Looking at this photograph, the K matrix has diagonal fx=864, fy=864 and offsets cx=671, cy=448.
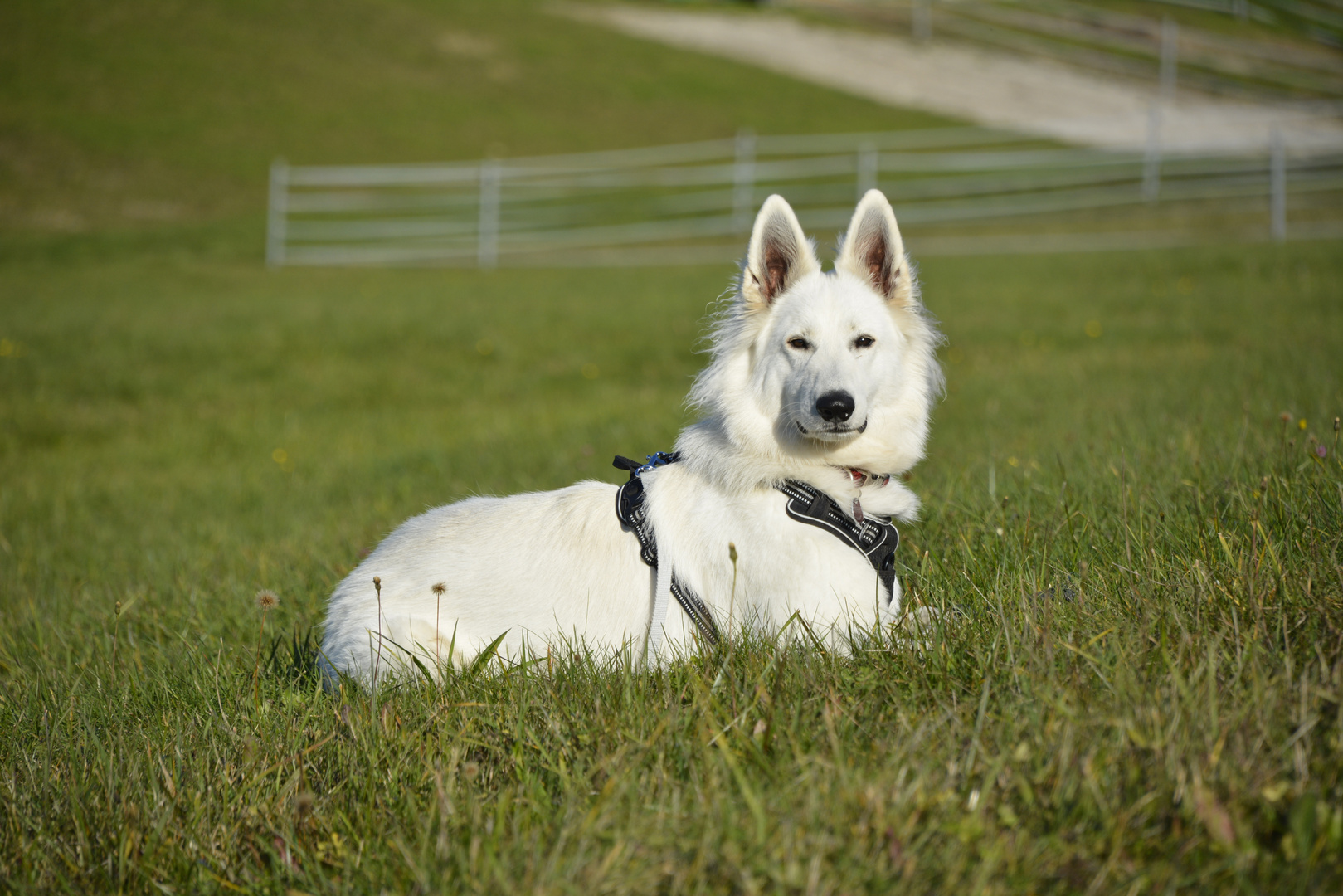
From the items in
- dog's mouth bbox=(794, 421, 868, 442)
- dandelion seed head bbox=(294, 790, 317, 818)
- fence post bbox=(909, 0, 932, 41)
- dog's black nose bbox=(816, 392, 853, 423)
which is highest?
fence post bbox=(909, 0, 932, 41)

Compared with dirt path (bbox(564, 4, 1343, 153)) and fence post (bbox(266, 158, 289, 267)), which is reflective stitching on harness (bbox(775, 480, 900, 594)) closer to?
fence post (bbox(266, 158, 289, 267))

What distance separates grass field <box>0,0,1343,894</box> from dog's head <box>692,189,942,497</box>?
601 millimetres

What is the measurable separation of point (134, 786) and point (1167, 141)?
35.6 meters

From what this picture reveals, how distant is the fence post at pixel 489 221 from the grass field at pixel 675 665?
33.9 feet

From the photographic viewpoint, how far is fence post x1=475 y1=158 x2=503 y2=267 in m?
22.3

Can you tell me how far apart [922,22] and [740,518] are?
5498 cm

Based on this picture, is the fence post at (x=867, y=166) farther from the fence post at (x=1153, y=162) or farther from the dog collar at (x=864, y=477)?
the dog collar at (x=864, y=477)

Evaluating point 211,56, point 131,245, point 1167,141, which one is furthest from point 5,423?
point 211,56

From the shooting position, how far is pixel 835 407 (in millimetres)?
Result: 2938

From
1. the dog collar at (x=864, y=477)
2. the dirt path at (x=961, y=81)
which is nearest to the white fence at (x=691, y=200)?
the dirt path at (x=961, y=81)

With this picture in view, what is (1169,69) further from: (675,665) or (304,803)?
(304,803)

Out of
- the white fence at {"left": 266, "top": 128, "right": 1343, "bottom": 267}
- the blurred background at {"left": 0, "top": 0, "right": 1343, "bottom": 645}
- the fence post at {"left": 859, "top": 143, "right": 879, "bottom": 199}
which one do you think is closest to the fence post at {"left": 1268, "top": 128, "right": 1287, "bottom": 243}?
the blurred background at {"left": 0, "top": 0, "right": 1343, "bottom": 645}

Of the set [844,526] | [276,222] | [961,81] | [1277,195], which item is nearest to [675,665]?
[844,526]

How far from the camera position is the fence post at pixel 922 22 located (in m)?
49.6
